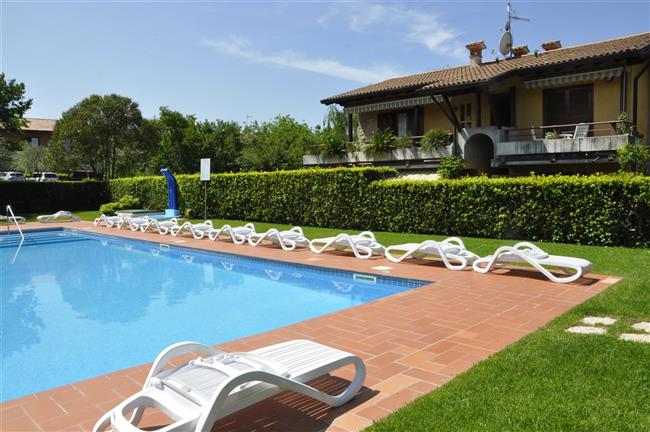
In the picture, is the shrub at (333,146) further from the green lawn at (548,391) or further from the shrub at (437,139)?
A: the green lawn at (548,391)

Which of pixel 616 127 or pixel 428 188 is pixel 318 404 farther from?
pixel 616 127

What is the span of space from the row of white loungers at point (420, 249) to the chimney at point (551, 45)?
16817 millimetres

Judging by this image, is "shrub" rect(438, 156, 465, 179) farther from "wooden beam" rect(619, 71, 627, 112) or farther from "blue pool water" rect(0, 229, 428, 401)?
"blue pool water" rect(0, 229, 428, 401)

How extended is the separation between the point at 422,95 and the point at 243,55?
32.3 feet

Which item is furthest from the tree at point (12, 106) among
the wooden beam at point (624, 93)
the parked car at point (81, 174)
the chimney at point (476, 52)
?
the wooden beam at point (624, 93)

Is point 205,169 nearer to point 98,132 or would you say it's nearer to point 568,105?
point 568,105

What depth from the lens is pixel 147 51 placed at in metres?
20.2

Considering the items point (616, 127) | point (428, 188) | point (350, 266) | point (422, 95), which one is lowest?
point (350, 266)

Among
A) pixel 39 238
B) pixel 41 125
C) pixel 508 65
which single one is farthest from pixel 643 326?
pixel 41 125

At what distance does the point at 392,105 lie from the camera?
87.5 feet

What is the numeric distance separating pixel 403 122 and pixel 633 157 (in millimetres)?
12794

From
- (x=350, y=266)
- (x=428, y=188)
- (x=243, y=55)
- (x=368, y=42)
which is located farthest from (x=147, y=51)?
(x=350, y=266)

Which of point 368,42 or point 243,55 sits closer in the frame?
point 368,42

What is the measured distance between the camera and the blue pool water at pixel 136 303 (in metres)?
6.73
